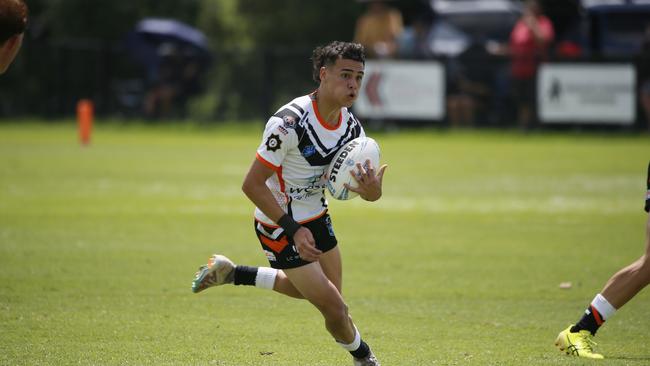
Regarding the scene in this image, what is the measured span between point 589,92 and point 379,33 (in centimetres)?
603

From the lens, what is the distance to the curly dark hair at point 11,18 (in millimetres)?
5809

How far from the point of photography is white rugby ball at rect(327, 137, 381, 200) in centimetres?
672

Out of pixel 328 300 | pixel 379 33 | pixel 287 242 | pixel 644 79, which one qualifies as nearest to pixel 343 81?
pixel 287 242

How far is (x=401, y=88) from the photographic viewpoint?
27.4 m

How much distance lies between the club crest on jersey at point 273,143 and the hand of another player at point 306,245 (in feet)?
1.87

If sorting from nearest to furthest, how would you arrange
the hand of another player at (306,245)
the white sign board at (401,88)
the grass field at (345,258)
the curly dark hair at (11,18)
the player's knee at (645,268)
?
1. the curly dark hair at (11,18)
2. the hand of another player at (306,245)
3. the player's knee at (645,268)
4. the grass field at (345,258)
5. the white sign board at (401,88)

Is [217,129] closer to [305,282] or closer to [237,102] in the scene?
[237,102]

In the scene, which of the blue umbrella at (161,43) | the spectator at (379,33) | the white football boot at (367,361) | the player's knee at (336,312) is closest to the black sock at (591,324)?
the white football boot at (367,361)

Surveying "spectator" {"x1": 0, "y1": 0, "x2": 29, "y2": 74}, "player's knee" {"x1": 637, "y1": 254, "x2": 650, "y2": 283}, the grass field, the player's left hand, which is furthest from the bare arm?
"player's knee" {"x1": 637, "y1": 254, "x2": 650, "y2": 283}

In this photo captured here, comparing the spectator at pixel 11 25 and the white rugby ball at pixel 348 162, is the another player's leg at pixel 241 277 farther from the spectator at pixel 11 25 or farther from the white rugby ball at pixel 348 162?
the spectator at pixel 11 25

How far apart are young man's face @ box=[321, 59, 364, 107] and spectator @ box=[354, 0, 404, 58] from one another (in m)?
20.7

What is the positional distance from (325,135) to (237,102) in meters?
25.5

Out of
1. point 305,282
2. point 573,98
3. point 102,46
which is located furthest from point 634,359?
point 102,46

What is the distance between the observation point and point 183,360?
7262 mm
